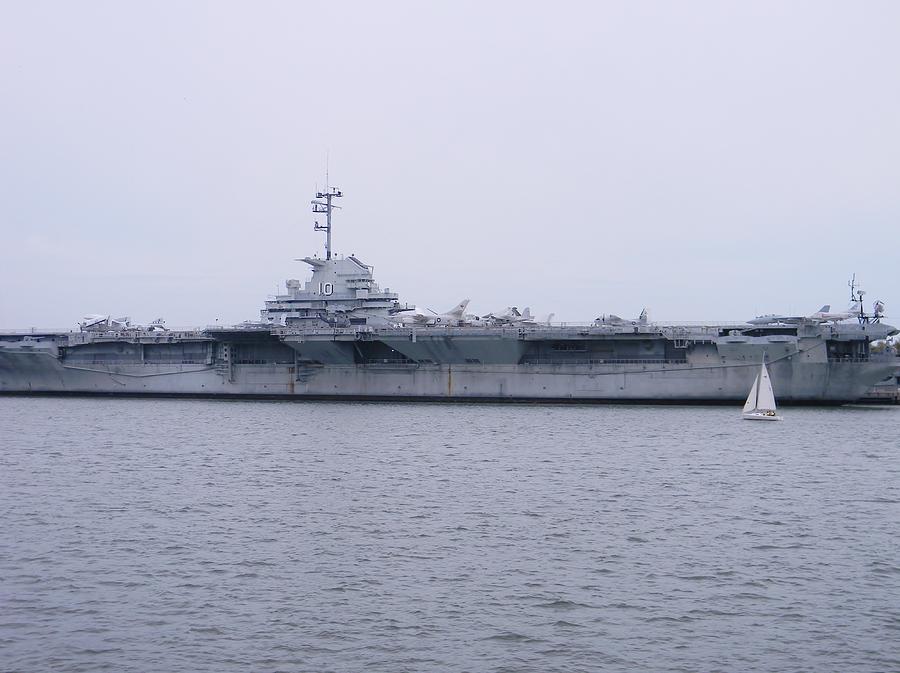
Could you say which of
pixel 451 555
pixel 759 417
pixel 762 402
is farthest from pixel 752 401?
pixel 451 555

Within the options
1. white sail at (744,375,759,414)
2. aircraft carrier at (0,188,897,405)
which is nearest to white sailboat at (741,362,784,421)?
white sail at (744,375,759,414)

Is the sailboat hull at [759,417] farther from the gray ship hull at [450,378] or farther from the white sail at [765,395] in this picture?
the gray ship hull at [450,378]

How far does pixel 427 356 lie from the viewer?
35.7 m

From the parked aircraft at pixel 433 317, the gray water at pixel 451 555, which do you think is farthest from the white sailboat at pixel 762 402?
the parked aircraft at pixel 433 317

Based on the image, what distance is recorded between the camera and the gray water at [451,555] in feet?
31.7

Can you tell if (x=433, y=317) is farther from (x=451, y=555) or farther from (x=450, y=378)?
(x=451, y=555)

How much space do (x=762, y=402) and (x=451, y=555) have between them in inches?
778

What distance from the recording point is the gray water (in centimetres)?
966

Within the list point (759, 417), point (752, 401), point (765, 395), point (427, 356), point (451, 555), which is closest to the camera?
point (451, 555)

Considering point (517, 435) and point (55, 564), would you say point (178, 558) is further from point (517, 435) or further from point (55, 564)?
point (517, 435)

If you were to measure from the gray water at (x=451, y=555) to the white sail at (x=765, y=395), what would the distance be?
5299mm

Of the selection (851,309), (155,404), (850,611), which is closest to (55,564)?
(850,611)

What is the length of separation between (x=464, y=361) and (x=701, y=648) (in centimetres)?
2598

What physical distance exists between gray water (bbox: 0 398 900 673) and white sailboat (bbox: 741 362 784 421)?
193 inches
